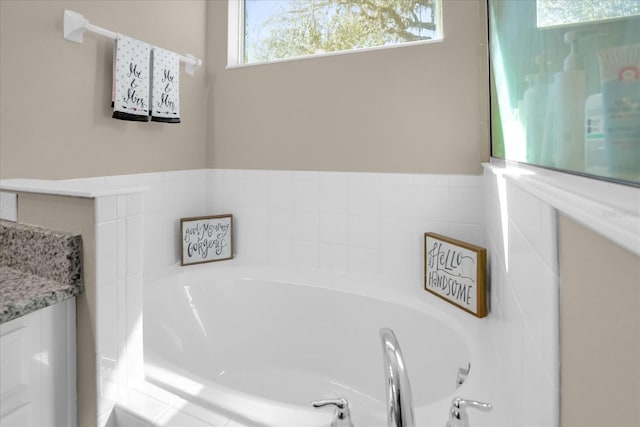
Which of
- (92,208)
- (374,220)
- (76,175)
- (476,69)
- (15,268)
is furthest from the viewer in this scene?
(374,220)

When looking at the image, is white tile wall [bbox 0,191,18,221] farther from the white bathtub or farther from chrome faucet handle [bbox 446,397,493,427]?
chrome faucet handle [bbox 446,397,493,427]

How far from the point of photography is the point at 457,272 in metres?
1.46

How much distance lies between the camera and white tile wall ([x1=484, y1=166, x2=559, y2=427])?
0.48 m

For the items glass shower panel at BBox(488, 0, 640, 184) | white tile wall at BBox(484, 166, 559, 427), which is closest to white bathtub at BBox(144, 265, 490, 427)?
white tile wall at BBox(484, 166, 559, 427)

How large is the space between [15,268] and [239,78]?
1575mm

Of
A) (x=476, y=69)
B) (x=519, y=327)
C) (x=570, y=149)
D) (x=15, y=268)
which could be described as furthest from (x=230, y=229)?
(x=570, y=149)

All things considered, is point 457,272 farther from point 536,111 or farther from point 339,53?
point 339,53

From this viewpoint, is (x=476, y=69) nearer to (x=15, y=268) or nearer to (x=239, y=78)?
(x=239, y=78)

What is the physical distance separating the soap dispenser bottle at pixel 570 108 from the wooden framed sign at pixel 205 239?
1.82 meters

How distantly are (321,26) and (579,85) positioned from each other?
6.19 feet

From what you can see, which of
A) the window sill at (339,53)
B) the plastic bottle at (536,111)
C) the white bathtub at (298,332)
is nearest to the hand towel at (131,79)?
the window sill at (339,53)

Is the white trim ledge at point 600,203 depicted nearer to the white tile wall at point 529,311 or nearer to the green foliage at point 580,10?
the white tile wall at point 529,311

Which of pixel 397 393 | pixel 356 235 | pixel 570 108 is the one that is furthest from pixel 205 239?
pixel 570 108

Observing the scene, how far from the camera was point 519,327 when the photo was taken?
72 cm
